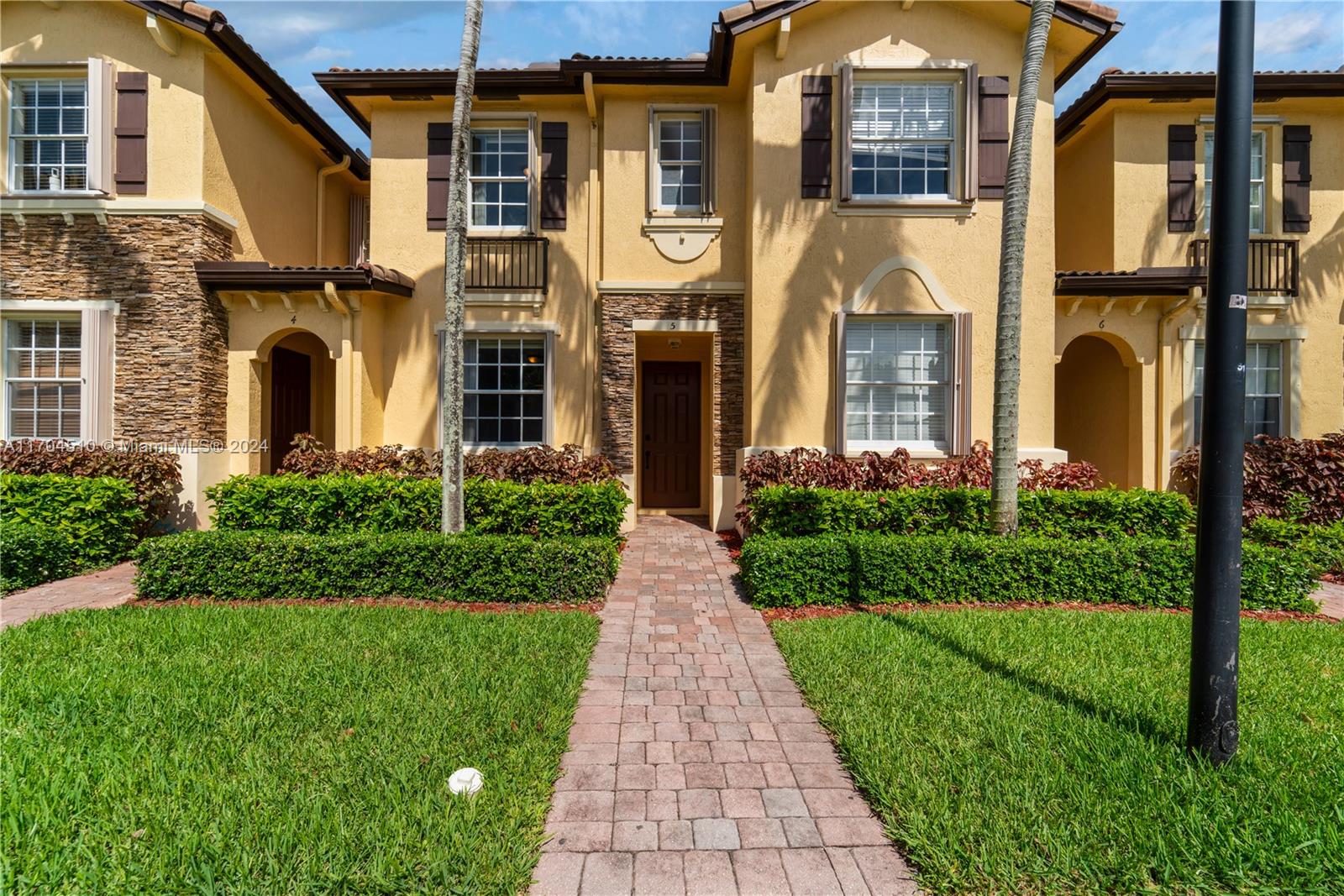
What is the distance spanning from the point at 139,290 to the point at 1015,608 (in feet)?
40.7

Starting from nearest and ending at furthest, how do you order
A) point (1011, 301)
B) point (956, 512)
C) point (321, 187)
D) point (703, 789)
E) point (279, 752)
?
point (703, 789) → point (279, 752) → point (1011, 301) → point (956, 512) → point (321, 187)

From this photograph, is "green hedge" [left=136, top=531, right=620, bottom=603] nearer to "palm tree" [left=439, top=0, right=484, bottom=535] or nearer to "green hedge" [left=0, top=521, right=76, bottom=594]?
"palm tree" [left=439, top=0, right=484, bottom=535]

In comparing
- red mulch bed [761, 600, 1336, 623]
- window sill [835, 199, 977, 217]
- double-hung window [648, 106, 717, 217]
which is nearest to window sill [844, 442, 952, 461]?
red mulch bed [761, 600, 1336, 623]

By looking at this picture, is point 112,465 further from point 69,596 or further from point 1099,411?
point 1099,411

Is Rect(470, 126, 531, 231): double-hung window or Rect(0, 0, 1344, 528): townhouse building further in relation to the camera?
Rect(470, 126, 531, 231): double-hung window

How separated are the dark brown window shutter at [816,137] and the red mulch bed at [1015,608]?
5.98 meters

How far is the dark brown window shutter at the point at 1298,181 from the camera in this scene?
1009cm

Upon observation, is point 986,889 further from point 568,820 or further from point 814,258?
point 814,258

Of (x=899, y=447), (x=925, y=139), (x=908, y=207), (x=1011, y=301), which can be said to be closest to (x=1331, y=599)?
(x=899, y=447)

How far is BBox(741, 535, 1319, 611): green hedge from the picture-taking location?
244 inches

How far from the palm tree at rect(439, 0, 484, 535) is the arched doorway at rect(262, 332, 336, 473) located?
18.5ft

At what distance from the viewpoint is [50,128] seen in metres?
9.11

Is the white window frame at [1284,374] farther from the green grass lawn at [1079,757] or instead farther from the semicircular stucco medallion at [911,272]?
the green grass lawn at [1079,757]

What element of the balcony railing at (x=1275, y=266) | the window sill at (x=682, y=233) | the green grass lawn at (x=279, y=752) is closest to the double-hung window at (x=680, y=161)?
the window sill at (x=682, y=233)
